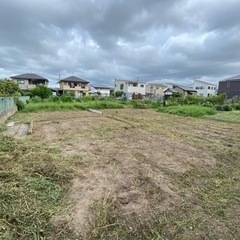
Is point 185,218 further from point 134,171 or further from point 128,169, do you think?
point 128,169

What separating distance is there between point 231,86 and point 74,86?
91.8 ft

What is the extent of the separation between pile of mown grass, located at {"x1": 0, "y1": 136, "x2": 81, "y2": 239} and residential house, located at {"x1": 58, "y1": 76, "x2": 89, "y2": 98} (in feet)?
114

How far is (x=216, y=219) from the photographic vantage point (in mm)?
2230

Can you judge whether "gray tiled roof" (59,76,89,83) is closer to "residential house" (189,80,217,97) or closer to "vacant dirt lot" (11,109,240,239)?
"residential house" (189,80,217,97)

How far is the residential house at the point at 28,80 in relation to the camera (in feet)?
110

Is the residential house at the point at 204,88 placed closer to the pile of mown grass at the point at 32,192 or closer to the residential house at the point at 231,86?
the residential house at the point at 231,86

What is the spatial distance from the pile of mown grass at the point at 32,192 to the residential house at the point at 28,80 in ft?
110

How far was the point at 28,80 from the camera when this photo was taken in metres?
34.2

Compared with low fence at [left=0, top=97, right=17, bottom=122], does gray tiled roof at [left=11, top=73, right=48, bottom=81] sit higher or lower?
higher

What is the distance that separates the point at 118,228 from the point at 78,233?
406 millimetres

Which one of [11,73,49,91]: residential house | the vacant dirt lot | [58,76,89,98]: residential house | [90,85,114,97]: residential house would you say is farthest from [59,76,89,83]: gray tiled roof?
the vacant dirt lot

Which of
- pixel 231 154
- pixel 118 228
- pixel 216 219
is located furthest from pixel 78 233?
pixel 231 154

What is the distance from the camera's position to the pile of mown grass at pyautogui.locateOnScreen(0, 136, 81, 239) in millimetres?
1932

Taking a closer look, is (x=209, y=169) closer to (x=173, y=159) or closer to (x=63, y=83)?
(x=173, y=159)
